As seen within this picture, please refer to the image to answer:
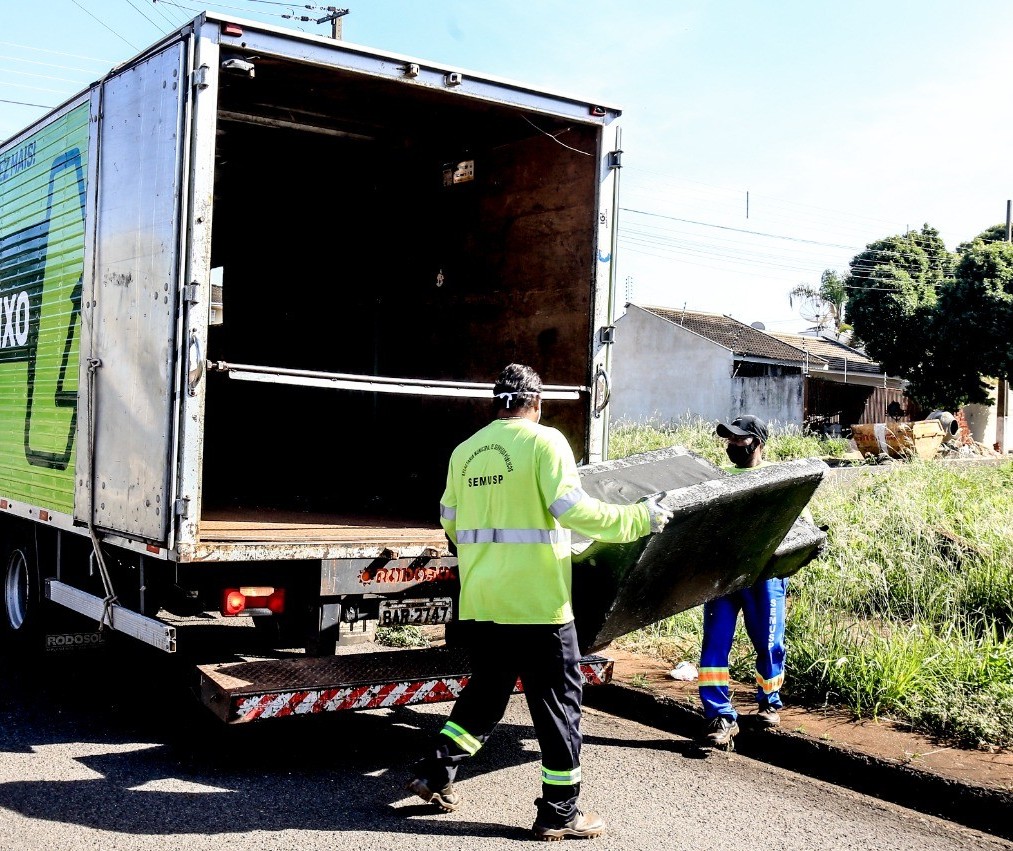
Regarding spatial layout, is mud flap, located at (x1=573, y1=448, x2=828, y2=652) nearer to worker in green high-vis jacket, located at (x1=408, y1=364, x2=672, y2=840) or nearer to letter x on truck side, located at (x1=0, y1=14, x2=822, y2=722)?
letter x on truck side, located at (x1=0, y1=14, x2=822, y2=722)

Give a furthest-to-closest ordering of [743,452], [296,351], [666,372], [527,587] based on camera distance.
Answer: [666,372] → [296,351] → [743,452] → [527,587]

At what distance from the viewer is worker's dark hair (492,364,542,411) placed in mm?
4078

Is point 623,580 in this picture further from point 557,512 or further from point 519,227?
point 519,227

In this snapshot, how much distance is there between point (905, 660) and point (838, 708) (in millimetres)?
426

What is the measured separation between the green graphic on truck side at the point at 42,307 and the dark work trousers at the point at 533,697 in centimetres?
250

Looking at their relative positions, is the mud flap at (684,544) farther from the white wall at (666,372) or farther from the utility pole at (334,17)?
the white wall at (666,372)

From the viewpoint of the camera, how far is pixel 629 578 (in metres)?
4.25

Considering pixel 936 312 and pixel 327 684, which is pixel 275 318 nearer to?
pixel 327 684

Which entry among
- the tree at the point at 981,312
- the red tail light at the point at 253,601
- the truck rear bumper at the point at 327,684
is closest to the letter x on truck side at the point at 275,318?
the red tail light at the point at 253,601

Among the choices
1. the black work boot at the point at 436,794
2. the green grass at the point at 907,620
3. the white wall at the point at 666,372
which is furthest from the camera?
the white wall at the point at 666,372

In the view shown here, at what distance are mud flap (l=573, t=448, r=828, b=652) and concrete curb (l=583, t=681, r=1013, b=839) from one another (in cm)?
80

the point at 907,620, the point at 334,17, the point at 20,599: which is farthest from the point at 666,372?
the point at 20,599

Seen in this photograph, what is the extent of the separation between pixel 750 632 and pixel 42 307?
4219mm

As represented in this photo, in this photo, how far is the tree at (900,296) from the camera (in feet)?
103
